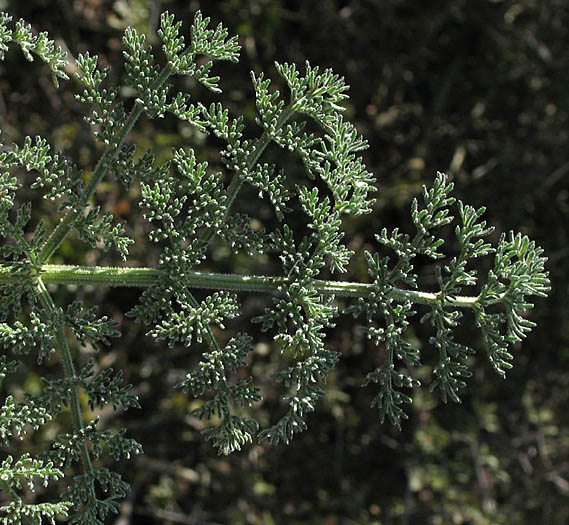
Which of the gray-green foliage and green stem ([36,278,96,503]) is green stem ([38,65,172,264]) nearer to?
the gray-green foliage

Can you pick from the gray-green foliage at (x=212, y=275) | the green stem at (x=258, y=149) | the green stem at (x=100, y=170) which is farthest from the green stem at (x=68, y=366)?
the green stem at (x=258, y=149)

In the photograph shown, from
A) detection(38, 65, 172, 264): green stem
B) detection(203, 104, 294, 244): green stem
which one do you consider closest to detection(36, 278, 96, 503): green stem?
detection(38, 65, 172, 264): green stem

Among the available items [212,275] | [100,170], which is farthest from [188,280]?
[100,170]

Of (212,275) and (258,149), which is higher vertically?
(258,149)

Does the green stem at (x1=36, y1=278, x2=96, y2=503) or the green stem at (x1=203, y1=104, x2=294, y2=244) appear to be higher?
the green stem at (x1=203, y1=104, x2=294, y2=244)

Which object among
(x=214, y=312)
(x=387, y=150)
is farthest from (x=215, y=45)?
(x=387, y=150)

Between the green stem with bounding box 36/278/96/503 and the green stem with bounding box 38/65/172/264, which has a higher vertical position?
the green stem with bounding box 38/65/172/264

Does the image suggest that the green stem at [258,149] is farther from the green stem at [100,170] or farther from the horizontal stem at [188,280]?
the green stem at [100,170]

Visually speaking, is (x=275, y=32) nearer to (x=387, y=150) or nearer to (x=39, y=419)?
(x=387, y=150)

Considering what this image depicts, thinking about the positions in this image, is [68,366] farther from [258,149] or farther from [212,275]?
[258,149]

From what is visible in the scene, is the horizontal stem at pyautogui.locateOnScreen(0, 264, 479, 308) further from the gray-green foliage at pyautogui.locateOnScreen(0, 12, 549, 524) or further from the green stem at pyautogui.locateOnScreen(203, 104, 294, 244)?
the green stem at pyautogui.locateOnScreen(203, 104, 294, 244)

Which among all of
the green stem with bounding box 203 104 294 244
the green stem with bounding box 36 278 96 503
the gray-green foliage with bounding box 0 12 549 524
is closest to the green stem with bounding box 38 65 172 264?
the gray-green foliage with bounding box 0 12 549 524
